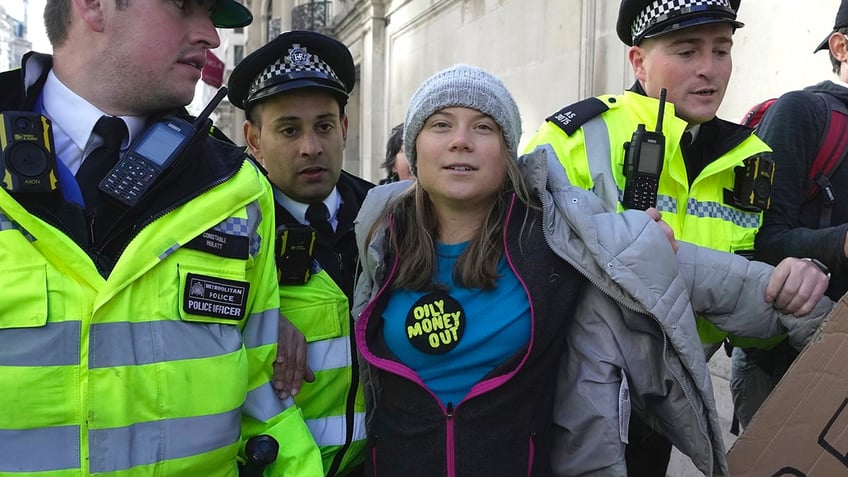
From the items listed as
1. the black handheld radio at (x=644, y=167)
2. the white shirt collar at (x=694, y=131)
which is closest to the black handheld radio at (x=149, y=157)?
the black handheld radio at (x=644, y=167)

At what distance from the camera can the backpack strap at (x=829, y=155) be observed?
83.9 inches

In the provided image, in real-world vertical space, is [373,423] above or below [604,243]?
below

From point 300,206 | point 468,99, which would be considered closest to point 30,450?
point 300,206

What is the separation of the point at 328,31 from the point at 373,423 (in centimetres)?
1336

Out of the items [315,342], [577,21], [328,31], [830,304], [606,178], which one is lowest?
[315,342]

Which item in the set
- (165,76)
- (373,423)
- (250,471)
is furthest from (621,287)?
(165,76)

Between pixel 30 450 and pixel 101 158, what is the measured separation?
A: 2.11ft

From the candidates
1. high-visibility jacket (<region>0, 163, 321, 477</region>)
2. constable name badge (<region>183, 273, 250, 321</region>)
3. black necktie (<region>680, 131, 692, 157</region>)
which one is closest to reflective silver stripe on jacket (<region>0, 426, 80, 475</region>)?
high-visibility jacket (<region>0, 163, 321, 477</region>)

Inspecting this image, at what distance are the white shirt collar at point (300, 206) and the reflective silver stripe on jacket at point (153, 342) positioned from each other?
2.56ft

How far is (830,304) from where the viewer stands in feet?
5.86

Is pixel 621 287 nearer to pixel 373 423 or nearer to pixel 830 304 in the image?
pixel 830 304

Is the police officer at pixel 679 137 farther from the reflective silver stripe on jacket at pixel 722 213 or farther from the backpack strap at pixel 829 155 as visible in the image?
the backpack strap at pixel 829 155

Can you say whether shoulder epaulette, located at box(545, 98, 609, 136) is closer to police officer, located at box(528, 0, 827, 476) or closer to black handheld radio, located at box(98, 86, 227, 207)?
police officer, located at box(528, 0, 827, 476)

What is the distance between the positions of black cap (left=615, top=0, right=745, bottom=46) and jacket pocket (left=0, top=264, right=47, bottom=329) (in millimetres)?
1831
